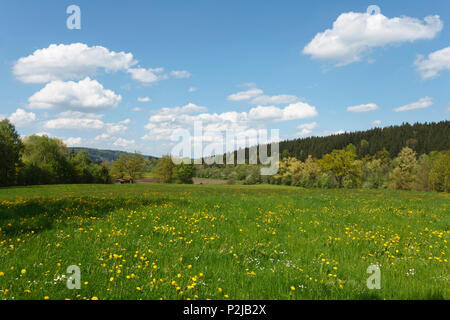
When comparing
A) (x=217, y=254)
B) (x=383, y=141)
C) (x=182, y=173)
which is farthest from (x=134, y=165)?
(x=383, y=141)

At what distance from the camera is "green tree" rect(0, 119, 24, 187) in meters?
57.4

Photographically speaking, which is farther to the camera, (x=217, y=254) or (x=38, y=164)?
Result: (x=38, y=164)

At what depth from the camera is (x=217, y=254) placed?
22.2ft

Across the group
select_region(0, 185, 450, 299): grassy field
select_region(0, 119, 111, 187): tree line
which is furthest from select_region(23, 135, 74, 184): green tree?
select_region(0, 185, 450, 299): grassy field

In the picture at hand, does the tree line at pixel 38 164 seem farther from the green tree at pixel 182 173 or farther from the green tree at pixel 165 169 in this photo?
the green tree at pixel 182 173

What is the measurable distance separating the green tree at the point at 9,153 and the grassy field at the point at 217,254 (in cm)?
6019

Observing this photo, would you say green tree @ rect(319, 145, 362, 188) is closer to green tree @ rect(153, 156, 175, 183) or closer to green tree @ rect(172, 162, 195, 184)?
green tree @ rect(172, 162, 195, 184)

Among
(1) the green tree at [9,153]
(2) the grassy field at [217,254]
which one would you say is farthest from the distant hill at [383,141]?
(2) the grassy field at [217,254]

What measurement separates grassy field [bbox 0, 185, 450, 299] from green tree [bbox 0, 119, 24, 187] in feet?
197

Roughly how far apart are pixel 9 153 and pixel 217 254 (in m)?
70.8

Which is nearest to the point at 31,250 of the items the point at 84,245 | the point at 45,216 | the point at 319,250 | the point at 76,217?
the point at 84,245

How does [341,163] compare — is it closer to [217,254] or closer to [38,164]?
[217,254]

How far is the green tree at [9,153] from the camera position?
57406 mm
